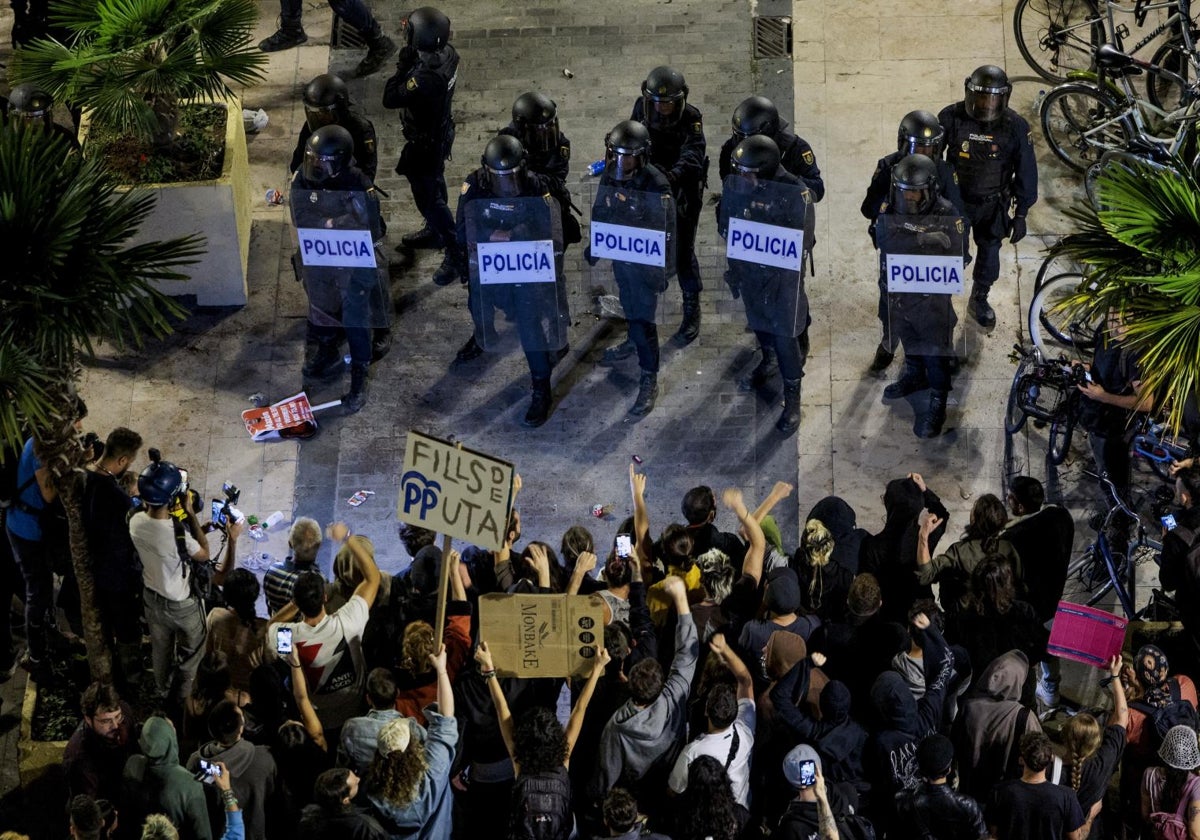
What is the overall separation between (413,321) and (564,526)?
7.38ft

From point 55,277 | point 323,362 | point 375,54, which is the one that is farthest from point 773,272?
point 375,54

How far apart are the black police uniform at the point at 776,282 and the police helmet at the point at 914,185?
55cm

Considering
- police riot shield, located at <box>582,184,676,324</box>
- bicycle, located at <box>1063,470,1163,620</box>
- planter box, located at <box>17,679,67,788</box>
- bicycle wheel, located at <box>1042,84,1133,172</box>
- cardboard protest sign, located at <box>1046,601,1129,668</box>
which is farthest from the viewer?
bicycle wheel, located at <box>1042,84,1133,172</box>

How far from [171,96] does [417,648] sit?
535 cm

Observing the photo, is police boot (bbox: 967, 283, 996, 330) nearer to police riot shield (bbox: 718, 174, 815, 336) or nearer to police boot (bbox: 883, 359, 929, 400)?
police boot (bbox: 883, 359, 929, 400)

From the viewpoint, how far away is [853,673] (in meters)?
8.76

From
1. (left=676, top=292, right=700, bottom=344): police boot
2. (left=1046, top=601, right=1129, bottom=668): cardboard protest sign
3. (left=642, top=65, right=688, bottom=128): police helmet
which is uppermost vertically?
(left=642, top=65, right=688, bottom=128): police helmet

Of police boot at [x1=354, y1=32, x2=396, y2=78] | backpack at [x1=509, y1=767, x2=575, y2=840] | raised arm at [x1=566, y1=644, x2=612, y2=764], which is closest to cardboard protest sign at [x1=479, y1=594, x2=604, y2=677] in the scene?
raised arm at [x1=566, y1=644, x2=612, y2=764]

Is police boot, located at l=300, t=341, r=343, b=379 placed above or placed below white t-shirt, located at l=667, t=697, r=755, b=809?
above

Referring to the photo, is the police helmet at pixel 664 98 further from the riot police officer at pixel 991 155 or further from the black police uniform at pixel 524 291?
the riot police officer at pixel 991 155

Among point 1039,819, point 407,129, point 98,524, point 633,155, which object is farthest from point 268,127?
point 1039,819

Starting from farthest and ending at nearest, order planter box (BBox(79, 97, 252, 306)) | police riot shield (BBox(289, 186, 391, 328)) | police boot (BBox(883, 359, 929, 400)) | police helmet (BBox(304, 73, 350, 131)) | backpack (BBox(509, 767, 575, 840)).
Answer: planter box (BBox(79, 97, 252, 306)), police boot (BBox(883, 359, 929, 400)), police helmet (BBox(304, 73, 350, 131)), police riot shield (BBox(289, 186, 391, 328)), backpack (BBox(509, 767, 575, 840))

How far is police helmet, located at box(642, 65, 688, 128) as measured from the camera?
38.3ft

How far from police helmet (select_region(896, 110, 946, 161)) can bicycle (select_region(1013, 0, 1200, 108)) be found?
7.59 feet
